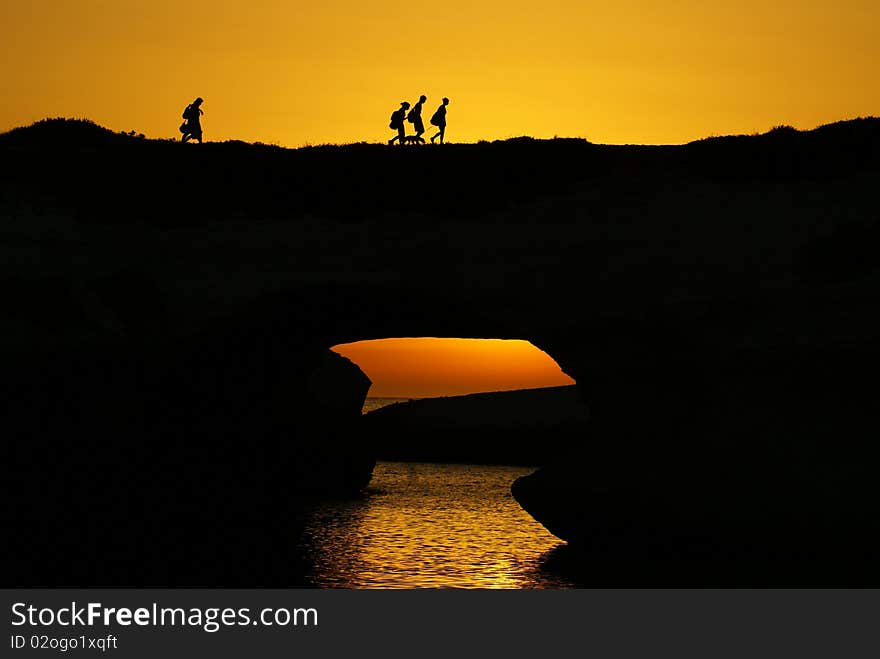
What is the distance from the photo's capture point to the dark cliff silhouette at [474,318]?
77.9 feet

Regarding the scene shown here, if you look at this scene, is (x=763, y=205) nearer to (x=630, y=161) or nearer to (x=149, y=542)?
(x=630, y=161)

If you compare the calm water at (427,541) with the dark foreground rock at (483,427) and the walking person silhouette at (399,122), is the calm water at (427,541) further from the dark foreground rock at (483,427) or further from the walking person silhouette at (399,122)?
the dark foreground rock at (483,427)

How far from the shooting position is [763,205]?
28.1 m

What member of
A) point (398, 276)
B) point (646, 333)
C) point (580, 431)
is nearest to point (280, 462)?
point (398, 276)

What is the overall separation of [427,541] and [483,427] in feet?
123

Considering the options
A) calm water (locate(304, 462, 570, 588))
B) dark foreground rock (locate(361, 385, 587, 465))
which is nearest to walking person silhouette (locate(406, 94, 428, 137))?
calm water (locate(304, 462, 570, 588))

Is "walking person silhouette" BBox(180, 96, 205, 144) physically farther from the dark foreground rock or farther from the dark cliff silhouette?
the dark foreground rock

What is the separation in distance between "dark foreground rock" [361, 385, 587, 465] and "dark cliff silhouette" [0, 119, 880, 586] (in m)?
30.1

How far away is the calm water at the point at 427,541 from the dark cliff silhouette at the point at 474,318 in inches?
52.0

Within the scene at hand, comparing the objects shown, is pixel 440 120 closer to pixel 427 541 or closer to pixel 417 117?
pixel 417 117

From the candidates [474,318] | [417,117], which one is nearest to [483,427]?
→ [417,117]

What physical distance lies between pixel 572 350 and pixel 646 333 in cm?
151
